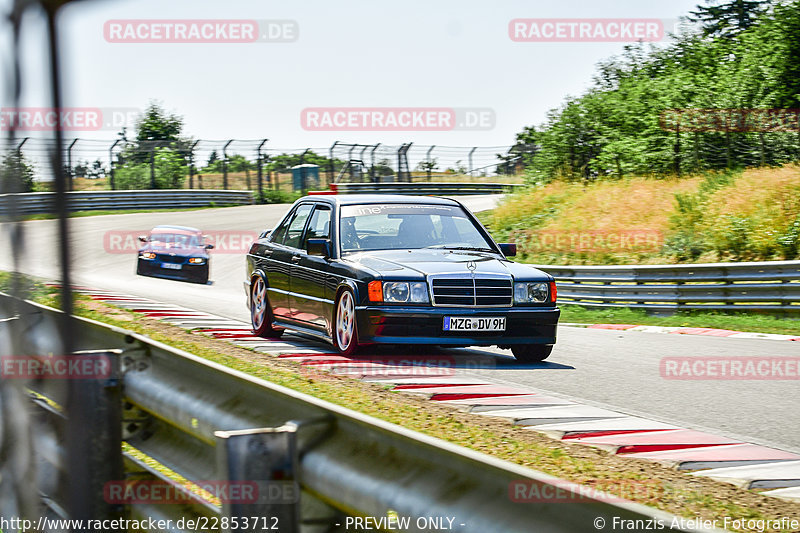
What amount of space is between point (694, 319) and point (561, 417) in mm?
9868

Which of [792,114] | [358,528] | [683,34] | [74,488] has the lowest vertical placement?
[358,528]

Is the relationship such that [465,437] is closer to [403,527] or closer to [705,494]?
[705,494]

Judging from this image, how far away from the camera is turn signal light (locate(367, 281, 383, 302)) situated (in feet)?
28.0

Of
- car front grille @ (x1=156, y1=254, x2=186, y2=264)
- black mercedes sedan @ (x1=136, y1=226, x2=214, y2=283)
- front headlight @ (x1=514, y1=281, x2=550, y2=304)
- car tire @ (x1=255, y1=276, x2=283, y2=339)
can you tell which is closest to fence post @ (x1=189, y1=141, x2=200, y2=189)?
black mercedes sedan @ (x1=136, y1=226, x2=214, y2=283)

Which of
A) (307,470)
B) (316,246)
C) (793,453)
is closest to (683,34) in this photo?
(316,246)

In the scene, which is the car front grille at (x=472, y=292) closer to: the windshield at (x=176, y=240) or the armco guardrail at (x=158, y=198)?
the windshield at (x=176, y=240)

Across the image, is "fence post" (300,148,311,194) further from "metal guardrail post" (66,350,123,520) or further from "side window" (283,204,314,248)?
"metal guardrail post" (66,350,123,520)

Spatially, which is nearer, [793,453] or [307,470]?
[307,470]

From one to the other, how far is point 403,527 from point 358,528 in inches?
11.6

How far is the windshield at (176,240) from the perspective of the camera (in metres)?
21.1

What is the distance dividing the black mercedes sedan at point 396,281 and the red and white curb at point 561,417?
32 centimetres

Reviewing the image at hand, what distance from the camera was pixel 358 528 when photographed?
254 centimetres

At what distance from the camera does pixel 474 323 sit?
8703 millimetres

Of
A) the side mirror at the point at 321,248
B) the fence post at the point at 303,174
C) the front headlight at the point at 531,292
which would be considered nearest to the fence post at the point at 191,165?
the fence post at the point at 303,174
